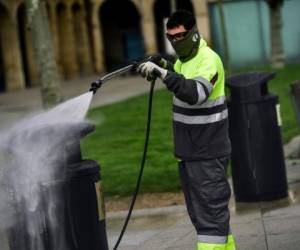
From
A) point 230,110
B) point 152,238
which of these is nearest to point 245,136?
point 230,110

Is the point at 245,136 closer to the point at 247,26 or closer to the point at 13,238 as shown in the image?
the point at 13,238

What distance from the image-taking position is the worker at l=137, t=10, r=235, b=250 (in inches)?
218

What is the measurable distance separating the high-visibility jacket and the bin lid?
8.04 ft

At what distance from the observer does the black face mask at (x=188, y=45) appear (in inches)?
218

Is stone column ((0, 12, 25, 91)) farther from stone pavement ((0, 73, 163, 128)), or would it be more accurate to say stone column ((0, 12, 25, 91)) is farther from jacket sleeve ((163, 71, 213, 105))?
jacket sleeve ((163, 71, 213, 105))

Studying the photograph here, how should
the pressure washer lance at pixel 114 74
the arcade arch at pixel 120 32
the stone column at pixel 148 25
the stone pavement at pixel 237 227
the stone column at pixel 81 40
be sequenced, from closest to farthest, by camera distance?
1. the pressure washer lance at pixel 114 74
2. the stone pavement at pixel 237 227
3. the stone column at pixel 148 25
4. the stone column at pixel 81 40
5. the arcade arch at pixel 120 32

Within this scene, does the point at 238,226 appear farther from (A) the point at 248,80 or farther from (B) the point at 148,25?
(B) the point at 148,25

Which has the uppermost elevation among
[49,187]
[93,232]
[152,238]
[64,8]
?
[64,8]

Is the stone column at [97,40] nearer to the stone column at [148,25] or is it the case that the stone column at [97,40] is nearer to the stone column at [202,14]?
the stone column at [148,25]

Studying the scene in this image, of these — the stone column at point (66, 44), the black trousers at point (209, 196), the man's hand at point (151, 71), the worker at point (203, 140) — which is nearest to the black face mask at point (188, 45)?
the worker at point (203, 140)

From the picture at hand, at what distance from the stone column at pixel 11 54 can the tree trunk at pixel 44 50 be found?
1815 centimetres

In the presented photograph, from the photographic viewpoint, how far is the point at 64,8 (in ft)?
120

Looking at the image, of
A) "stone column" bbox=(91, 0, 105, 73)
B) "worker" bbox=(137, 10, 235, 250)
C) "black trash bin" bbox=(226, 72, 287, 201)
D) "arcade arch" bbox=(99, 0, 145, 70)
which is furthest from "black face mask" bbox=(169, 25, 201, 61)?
"arcade arch" bbox=(99, 0, 145, 70)

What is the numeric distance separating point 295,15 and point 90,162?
30540mm
